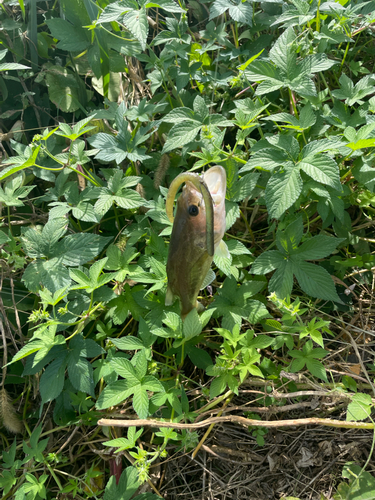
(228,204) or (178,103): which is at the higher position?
(178,103)

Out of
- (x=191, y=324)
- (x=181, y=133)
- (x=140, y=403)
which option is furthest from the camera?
(x=181, y=133)

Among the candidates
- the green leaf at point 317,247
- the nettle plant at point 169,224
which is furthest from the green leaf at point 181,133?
the green leaf at point 317,247

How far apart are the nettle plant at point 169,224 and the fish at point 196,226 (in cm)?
20

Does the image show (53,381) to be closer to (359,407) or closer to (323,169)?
(359,407)

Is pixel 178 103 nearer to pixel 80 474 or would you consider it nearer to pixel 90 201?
pixel 90 201

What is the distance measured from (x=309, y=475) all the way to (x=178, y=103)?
231 centimetres

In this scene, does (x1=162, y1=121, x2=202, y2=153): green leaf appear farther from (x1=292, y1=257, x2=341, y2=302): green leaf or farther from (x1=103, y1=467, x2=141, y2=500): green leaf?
(x1=103, y1=467, x2=141, y2=500): green leaf

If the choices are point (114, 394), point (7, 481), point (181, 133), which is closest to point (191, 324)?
point (114, 394)

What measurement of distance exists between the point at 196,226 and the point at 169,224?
1.83 feet

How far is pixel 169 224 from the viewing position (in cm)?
205

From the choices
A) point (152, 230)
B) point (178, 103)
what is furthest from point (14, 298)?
point (178, 103)

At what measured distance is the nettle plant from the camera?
71.8 inches

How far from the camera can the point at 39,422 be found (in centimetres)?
222

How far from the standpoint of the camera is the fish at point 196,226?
1439 millimetres
